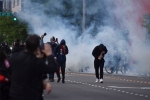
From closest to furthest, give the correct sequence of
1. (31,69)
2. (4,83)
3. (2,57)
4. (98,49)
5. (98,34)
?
(31,69), (4,83), (2,57), (98,49), (98,34)

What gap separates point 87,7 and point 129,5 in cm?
728

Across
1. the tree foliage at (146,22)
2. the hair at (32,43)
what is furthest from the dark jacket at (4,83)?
the tree foliage at (146,22)

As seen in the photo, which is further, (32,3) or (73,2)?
(73,2)

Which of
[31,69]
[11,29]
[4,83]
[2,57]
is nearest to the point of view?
[31,69]

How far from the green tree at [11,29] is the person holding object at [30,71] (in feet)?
188

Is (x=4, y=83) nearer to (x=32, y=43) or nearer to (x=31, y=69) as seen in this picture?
(x=31, y=69)

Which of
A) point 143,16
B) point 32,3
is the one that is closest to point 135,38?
A: point 143,16

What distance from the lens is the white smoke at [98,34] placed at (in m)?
36.3

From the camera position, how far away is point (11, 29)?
6831 centimetres

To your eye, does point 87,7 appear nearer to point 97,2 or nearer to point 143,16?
point 97,2

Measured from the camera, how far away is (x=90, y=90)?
20156 millimetres

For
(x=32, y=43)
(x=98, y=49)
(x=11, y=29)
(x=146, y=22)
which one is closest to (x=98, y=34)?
(x=146, y=22)

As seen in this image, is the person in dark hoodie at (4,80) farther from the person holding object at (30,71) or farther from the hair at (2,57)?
the person holding object at (30,71)

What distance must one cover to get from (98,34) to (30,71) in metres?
31.4
